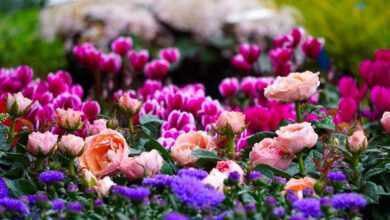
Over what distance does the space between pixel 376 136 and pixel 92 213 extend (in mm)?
1069

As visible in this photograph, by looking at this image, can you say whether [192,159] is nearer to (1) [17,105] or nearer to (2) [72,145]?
(2) [72,145]

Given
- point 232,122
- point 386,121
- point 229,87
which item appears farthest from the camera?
point 229,87

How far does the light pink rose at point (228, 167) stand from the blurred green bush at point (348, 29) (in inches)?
167

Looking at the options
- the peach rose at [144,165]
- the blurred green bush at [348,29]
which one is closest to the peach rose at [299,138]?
the peach rose at [144,165]

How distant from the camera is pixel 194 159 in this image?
95.7 inches

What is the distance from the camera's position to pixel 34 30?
775 centimetres

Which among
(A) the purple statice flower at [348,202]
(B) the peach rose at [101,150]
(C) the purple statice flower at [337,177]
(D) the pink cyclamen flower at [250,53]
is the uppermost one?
(A) the purple statice flower at [348,202]

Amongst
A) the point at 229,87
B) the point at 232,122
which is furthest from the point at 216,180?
the point at 229,87

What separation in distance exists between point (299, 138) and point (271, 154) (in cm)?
12

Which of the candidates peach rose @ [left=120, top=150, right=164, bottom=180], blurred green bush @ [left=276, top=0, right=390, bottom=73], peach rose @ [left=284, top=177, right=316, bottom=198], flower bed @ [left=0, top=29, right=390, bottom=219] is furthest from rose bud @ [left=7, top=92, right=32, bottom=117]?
blurred green bush @ [left=276, top=0, right=390, bottom=73]

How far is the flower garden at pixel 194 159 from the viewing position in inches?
76.3

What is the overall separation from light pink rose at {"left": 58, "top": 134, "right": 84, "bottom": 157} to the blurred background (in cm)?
394

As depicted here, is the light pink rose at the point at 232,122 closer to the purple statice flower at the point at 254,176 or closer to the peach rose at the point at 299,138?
the peach rose at the point at 299,138

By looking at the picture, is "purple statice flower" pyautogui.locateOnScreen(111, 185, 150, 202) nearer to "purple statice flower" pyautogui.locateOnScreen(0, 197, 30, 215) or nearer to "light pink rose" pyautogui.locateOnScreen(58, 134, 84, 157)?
"purple statice flower" pyautogui.locateOnScreen(0, 197, 30, 215)
